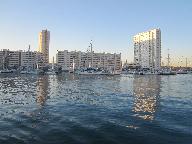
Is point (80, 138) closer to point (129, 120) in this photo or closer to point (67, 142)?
point (67, 142)

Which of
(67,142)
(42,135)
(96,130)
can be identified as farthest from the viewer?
(96,130)

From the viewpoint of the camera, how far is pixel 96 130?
26.1 metres

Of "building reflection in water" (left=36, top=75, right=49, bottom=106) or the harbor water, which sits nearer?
the harbor water

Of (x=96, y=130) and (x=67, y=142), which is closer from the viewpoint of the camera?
(x=67, y=142)

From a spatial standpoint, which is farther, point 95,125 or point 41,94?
point 41,94

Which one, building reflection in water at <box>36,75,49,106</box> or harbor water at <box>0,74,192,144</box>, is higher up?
building reflection in water at <box>36,75,49,106</box>

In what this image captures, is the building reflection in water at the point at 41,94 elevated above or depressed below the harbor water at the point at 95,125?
above

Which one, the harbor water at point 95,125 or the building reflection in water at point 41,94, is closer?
the harbor water at point 95,125

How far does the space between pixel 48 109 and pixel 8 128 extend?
11.8 metres

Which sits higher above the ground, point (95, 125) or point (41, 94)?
point (41, 94)

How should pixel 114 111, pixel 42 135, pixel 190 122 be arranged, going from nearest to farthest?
pixel 42 135 → pixel 190 122 → pixel 114 111

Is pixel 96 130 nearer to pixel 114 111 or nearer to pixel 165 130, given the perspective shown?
pixel 165 130

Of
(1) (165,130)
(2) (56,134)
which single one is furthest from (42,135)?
(1) (165,130)

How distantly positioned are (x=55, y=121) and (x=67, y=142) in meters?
8.23
